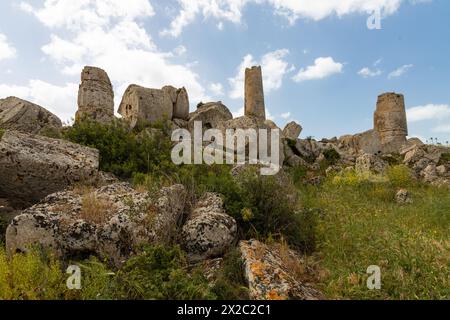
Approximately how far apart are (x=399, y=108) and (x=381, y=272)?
106ft

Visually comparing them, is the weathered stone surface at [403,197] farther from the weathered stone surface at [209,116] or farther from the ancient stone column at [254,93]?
the ancient stone column at [254,93]

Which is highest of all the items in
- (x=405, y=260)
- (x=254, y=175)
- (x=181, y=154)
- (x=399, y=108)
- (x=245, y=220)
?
(x=399, y=108)

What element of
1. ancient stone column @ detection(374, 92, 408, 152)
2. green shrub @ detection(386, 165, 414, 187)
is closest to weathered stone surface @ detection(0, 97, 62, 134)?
green shrub @ detection(386, 165, 414, 187)

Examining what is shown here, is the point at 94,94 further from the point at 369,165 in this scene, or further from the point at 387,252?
the point at 387,252

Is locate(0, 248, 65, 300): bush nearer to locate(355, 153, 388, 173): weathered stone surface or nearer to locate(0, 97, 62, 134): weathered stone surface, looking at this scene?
locate(0, 97, 62, 134): weathered stone surface

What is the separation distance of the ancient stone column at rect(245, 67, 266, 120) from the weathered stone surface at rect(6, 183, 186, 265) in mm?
26728

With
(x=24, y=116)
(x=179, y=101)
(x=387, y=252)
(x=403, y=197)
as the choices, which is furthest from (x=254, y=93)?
(x=387, y=252)

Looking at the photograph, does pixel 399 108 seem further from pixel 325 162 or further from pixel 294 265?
pixel 294 265

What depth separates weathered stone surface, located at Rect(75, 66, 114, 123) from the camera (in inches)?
762

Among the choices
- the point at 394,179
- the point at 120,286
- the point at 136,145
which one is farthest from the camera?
the point at 394,179

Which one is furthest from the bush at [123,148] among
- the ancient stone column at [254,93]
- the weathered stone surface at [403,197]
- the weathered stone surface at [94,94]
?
the ancient stone column at [254,93]
